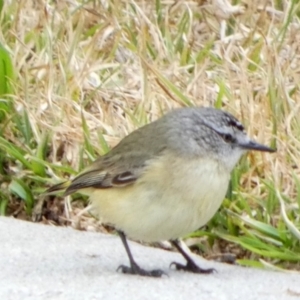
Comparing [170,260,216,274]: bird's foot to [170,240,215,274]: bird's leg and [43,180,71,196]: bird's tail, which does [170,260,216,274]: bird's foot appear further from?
[43,180,71,196]: bird's tail

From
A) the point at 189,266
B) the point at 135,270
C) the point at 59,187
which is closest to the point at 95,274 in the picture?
the point at 135,270

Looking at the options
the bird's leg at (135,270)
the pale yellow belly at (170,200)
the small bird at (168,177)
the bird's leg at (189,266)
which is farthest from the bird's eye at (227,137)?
the bird's leg at (135,270)

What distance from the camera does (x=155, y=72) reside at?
7262 mm

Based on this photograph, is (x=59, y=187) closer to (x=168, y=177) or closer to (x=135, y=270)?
(x=135, y=270)

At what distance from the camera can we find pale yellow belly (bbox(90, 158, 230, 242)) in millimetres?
5254

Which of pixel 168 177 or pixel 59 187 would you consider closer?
pixel 168 177

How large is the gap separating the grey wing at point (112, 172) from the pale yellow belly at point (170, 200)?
8 centimetres

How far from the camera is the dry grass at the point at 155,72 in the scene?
21.6ft

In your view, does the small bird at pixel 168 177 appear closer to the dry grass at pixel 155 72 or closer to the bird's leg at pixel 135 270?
the bird's leg at pixel 135 270

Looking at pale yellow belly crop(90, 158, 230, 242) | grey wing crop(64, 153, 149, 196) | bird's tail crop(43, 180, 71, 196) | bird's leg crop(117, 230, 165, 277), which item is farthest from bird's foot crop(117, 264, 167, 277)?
bird's tail crop(43, 180, 71, 196)

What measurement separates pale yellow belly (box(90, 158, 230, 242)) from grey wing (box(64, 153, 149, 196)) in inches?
3.0

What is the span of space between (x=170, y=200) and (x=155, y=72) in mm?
2148

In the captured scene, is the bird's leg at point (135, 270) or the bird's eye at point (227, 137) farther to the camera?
the bird's eye at point (227, 137)

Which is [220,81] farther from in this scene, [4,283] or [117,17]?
[4,283]
